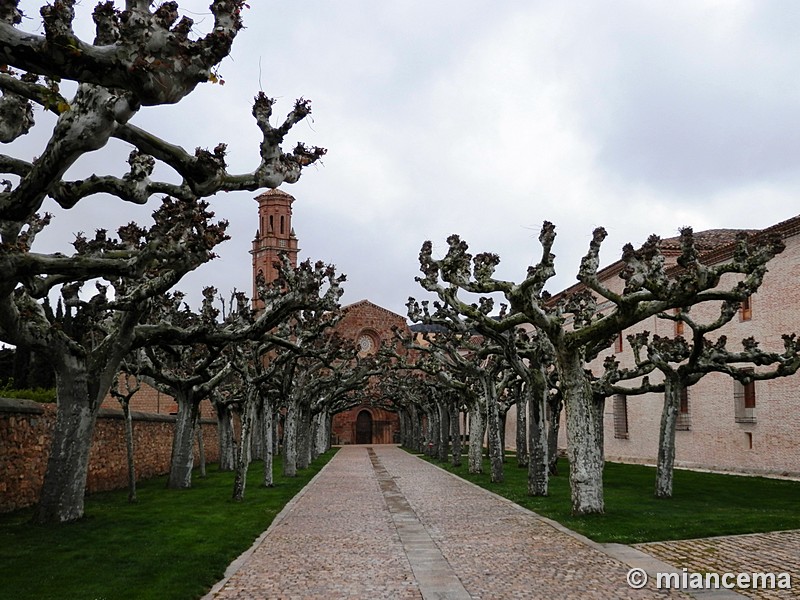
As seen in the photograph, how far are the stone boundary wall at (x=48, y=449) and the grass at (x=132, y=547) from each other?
772 mm

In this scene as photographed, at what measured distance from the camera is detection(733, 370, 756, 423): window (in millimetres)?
27344

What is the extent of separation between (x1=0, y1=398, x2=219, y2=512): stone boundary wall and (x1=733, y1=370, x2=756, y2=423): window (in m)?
21.3

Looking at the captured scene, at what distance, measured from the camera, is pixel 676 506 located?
15.7 m

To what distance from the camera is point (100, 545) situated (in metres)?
10.9

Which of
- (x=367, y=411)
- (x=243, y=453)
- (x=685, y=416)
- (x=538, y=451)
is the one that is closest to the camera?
(x=243, y=453)

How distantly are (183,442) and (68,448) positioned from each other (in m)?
7.89

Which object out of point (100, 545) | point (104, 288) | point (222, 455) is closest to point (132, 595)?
point (100, 545)

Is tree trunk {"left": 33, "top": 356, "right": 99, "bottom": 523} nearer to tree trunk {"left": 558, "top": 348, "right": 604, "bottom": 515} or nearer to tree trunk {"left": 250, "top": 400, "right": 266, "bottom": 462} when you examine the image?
tree trunk {"left": 558, "top": 348, "right": 604, "bottom": 515}

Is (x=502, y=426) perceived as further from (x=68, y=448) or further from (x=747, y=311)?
(x=68, y=448)

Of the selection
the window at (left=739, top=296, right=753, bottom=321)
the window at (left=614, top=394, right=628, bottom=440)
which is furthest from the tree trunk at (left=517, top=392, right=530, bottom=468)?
the window at (left=739, top=296, right=753, bottom=321)

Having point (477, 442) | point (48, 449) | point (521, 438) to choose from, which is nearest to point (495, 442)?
point (477, 442)

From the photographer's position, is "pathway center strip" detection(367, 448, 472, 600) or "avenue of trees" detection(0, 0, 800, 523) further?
"pathway center strip" detection(367, 448, 472, 600)

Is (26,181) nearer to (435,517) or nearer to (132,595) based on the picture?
(132,595)

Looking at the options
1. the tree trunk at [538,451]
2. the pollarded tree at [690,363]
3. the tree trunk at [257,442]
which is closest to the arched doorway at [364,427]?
the tree trunk at [257,442]
